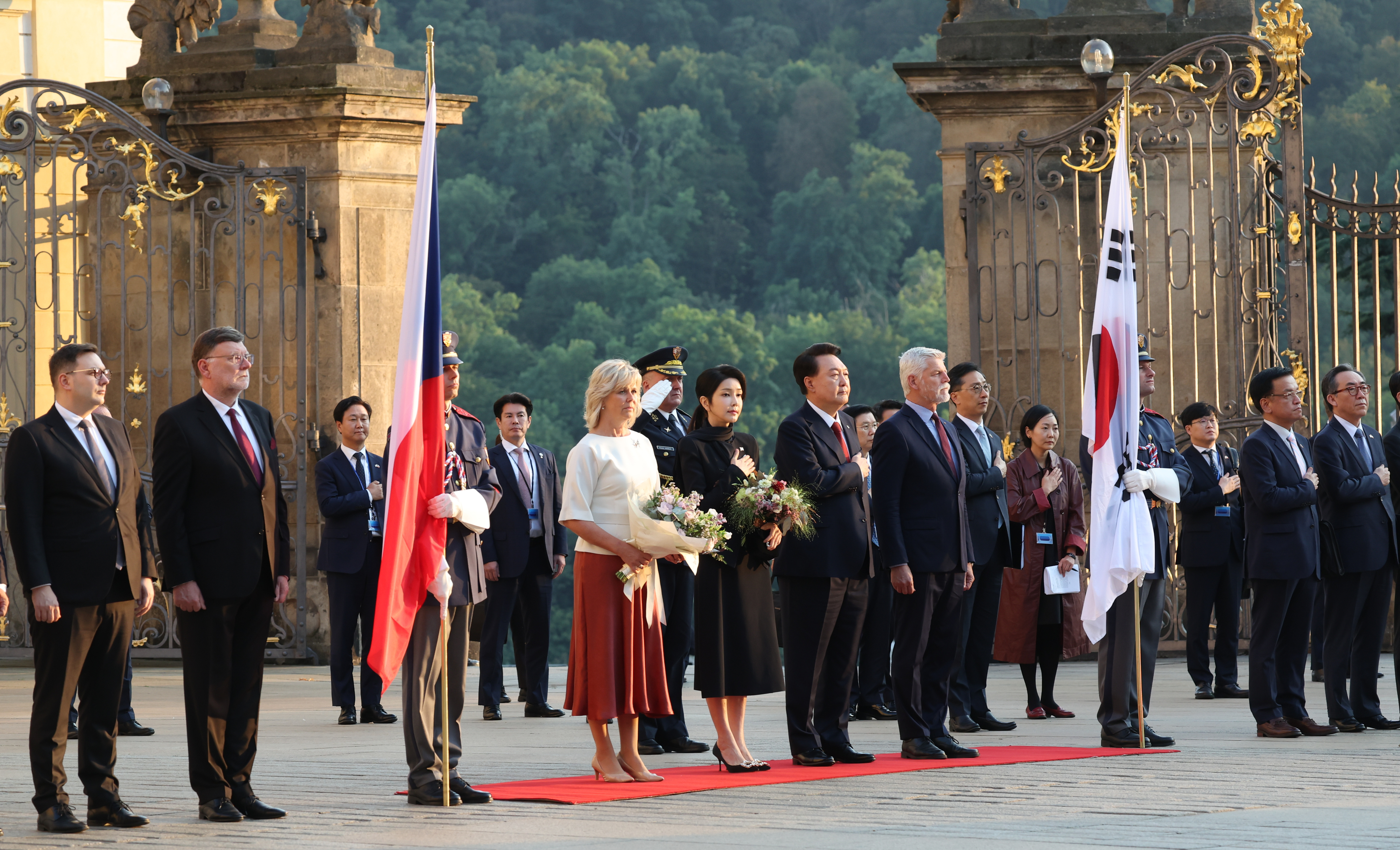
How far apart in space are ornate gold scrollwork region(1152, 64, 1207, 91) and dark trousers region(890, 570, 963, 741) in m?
5.24

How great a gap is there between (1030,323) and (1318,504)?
382 centimetres

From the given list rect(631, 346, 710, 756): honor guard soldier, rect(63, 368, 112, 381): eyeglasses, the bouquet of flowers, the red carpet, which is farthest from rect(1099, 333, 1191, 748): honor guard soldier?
rect(63, 368, 112, 381): eyeglasses

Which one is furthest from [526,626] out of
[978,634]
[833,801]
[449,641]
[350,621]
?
Result: [833,801]

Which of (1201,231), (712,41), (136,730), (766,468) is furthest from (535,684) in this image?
(712,41)

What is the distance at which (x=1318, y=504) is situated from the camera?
9469mm

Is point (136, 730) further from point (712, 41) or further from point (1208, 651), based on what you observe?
point (712, 41)

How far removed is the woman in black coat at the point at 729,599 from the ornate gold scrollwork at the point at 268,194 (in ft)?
20.9

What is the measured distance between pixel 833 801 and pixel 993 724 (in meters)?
2.99

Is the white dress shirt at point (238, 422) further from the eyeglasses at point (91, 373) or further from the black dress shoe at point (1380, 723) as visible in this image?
the black dress shoe at point (1380, 723)

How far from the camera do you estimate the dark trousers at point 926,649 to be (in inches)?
327

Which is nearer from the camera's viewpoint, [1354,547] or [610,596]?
[610,596]

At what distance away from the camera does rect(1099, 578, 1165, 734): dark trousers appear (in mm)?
8602

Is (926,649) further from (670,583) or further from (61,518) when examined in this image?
(61,518)

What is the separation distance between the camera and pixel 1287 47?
12.2m
